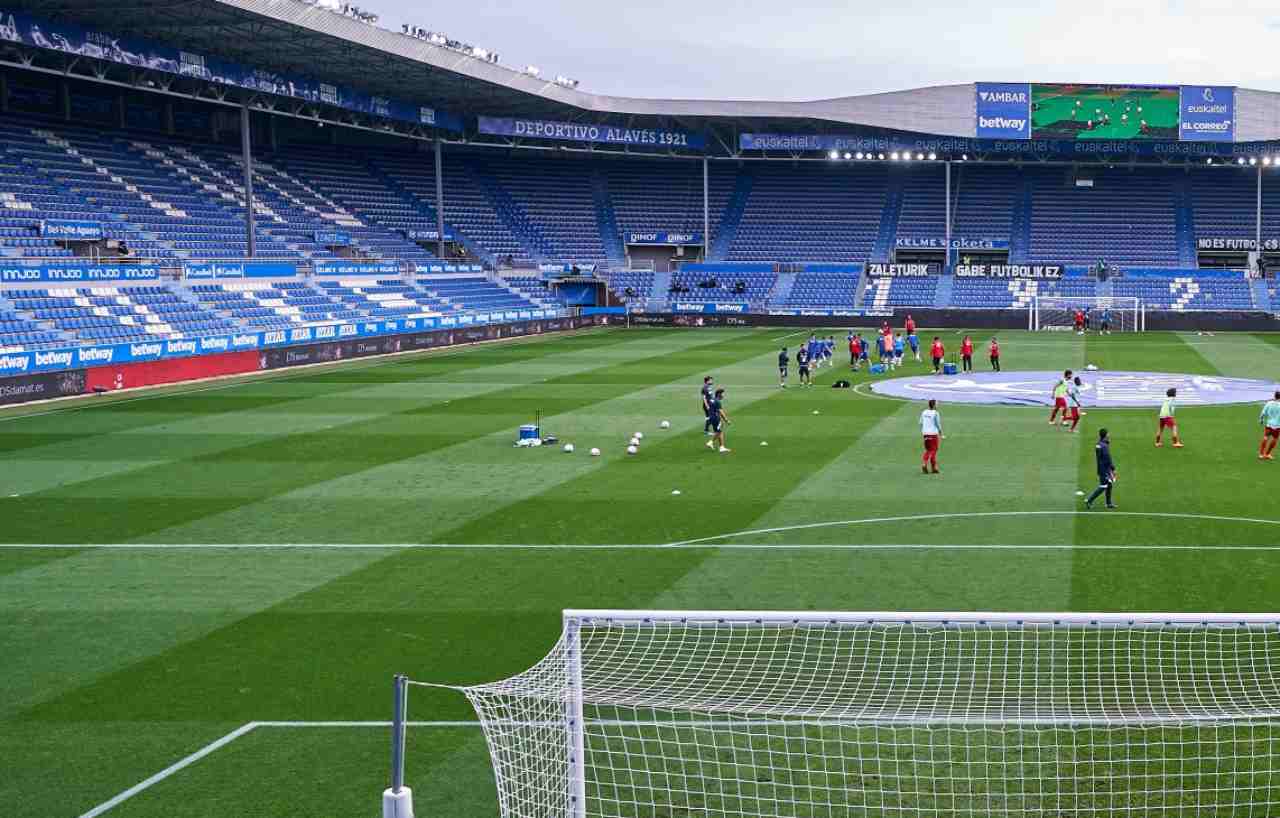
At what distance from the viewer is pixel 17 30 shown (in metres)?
44.9

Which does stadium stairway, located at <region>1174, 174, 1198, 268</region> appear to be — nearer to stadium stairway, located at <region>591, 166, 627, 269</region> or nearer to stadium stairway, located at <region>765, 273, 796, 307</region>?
stadium stairway, located at <region>765, 273, 796, 307</region>

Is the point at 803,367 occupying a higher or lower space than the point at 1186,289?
lower

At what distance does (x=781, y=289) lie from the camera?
79438mm

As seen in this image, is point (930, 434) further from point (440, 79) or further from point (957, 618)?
point (440, 79)

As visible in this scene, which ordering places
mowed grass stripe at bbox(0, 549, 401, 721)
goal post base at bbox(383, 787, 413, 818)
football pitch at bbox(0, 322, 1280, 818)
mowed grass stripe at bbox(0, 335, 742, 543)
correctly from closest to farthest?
goal post base at bbox(383, 787, 413, 818) < football pitch at bbox(0, 322, 1280, 818) < mowed grass stripe at bbox(0, 549, 401, 721) < mowed grass stripe at bbox(0, 335, 742, 543)

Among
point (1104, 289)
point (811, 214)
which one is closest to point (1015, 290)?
point (1104, 289)

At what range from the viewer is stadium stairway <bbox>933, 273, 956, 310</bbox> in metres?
75.9

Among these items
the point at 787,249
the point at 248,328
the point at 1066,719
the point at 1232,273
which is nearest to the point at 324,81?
the point at 248,328

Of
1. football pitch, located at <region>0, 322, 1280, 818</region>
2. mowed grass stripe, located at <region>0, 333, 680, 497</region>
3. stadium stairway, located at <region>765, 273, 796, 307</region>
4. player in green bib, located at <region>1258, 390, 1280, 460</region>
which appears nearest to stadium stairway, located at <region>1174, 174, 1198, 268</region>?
stadium stairway, located at <region>765, 273, 796, 307</region>

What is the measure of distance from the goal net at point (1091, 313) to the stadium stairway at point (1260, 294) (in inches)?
248

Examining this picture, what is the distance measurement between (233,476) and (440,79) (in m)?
43.7

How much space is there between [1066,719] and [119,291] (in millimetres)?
43389

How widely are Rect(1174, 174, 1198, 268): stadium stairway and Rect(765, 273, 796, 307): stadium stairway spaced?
23.5 m

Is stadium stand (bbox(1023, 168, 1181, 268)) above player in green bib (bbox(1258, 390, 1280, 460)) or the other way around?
above
